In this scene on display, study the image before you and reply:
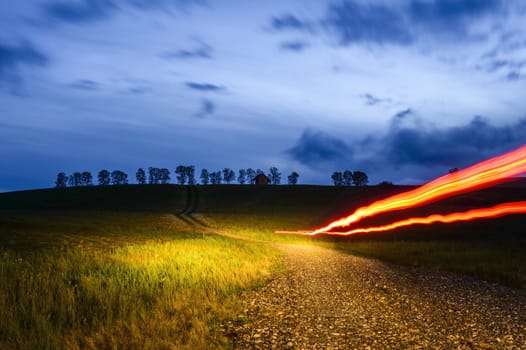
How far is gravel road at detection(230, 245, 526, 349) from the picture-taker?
808cm

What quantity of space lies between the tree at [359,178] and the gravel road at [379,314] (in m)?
165

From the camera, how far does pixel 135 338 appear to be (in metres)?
7.96

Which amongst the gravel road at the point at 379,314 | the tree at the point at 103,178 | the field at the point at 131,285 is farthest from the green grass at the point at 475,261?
the tree at the point at 103,178

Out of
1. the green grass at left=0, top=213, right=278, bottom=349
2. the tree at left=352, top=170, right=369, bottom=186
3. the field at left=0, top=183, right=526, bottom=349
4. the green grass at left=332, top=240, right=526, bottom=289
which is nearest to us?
the green grass at left=0, top=213, right=278, bottom=349

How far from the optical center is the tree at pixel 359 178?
176 meters

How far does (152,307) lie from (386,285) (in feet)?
27.5

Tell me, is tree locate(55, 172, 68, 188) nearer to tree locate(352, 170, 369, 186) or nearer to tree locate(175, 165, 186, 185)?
tree locate(175, 165, 186, 185)

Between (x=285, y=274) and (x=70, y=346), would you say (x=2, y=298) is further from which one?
(x=285, y=274)

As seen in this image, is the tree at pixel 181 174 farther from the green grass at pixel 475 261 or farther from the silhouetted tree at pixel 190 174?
the green grass at pixel 475 261

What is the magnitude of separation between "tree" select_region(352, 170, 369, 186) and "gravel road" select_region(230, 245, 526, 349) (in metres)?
165

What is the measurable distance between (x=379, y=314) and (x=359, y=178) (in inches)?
6791

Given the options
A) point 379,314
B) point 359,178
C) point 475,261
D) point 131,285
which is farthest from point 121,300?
point 359,178

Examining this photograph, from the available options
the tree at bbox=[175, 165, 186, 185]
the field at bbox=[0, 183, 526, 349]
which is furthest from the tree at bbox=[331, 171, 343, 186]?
the field at bbox=[0, 183, 526, 349]

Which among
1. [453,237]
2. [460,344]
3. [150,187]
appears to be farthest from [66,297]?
[150,187]
